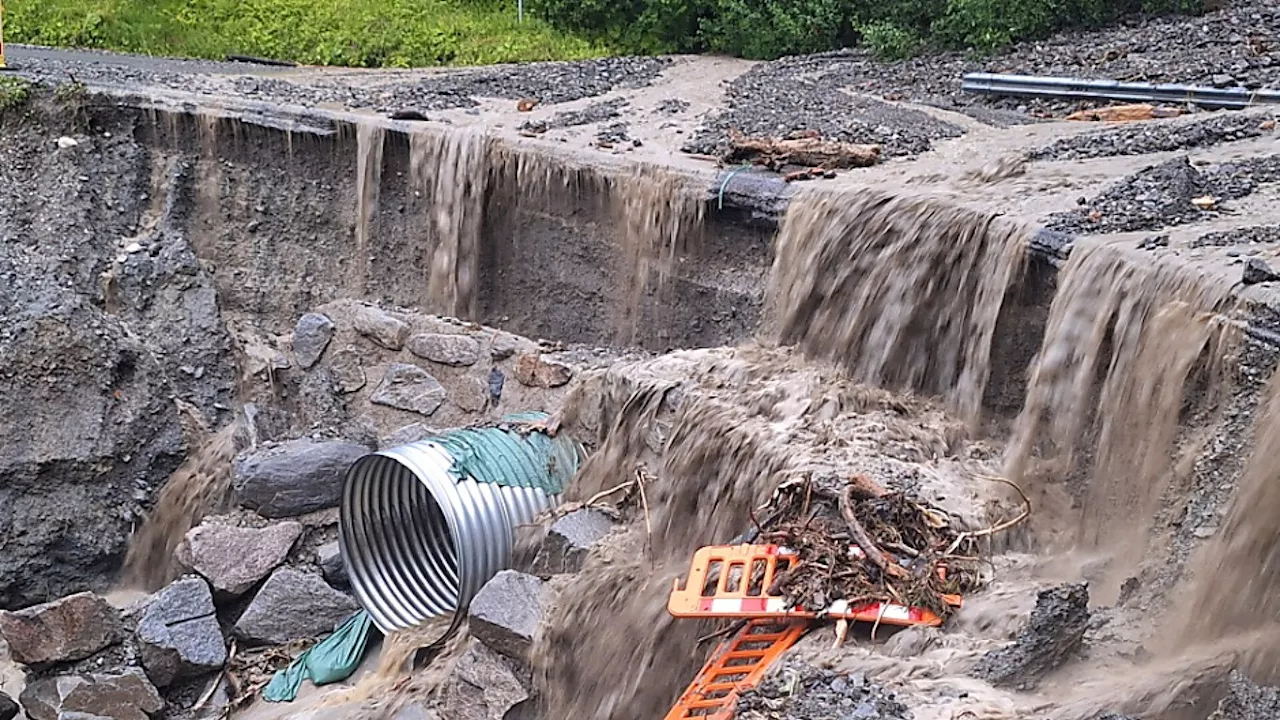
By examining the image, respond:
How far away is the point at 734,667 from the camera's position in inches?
207

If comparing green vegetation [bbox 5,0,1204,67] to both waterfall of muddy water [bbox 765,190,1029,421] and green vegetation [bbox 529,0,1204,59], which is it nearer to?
green vegetation [bbox 529,0,1204,59]

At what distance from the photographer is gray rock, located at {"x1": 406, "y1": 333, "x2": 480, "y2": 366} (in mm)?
9633

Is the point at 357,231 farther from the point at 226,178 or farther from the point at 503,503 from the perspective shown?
the point at 503,503

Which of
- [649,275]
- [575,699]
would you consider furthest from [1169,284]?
[649,275]

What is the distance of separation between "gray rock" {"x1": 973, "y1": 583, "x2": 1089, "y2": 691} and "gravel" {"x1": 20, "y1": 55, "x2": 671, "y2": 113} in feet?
26.8

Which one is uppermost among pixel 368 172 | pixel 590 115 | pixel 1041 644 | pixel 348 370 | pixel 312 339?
pixel 590 115

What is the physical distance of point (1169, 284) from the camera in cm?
614

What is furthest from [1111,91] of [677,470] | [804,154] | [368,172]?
[368,172]

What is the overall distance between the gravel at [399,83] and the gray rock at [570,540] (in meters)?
5.63

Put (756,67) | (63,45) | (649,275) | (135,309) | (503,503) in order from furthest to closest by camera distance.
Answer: (63,45)
(756,67)
(135,309)
(649,275)
(503,503)

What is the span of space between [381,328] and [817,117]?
12.1ft

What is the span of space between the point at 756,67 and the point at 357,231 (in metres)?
4.99

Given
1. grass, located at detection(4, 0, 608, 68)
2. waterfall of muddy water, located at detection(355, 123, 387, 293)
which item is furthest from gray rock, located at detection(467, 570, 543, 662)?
grass, located at detection(4, 0, 608, 68)

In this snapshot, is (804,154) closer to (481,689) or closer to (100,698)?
(481,689)
